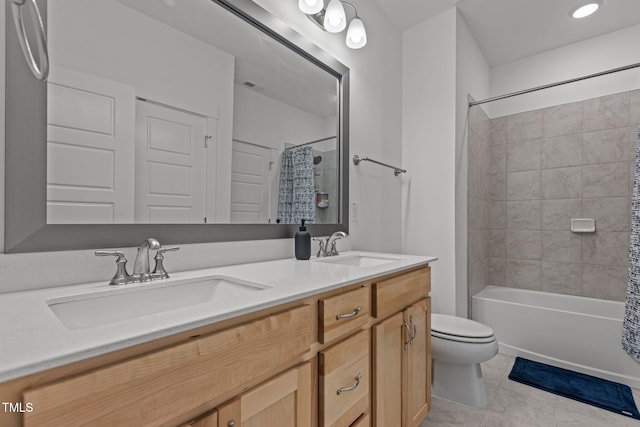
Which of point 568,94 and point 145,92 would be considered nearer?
point 145,92

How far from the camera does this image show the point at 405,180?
8.24ft

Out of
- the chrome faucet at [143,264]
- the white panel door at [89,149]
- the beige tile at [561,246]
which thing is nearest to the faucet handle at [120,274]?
the chrome faucet at [143,264]

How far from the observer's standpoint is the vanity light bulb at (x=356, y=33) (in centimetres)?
179

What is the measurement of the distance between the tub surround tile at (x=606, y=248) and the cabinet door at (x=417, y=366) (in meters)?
2.05

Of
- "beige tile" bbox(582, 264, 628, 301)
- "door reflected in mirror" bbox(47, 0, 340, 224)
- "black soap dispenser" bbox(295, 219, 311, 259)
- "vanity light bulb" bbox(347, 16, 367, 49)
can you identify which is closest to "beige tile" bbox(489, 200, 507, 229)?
"beige tile" bbox(582, 264, 628, 301)

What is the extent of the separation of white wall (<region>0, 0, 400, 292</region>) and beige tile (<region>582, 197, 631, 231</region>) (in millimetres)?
1664

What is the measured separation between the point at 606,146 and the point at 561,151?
0.30 metres

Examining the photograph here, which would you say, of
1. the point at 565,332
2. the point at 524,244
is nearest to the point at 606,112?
the point at 524,244

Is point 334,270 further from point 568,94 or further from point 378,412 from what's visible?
point 568,94

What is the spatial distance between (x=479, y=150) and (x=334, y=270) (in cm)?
229

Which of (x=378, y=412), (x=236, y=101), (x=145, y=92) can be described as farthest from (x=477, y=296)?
(x=145, y=92)

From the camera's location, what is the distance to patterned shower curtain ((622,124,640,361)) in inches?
75.6

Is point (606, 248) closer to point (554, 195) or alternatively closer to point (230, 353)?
point (554, 195)

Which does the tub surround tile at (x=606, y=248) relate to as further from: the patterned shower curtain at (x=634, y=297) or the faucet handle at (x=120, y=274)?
the faucet handle at (x=120, y=274)
